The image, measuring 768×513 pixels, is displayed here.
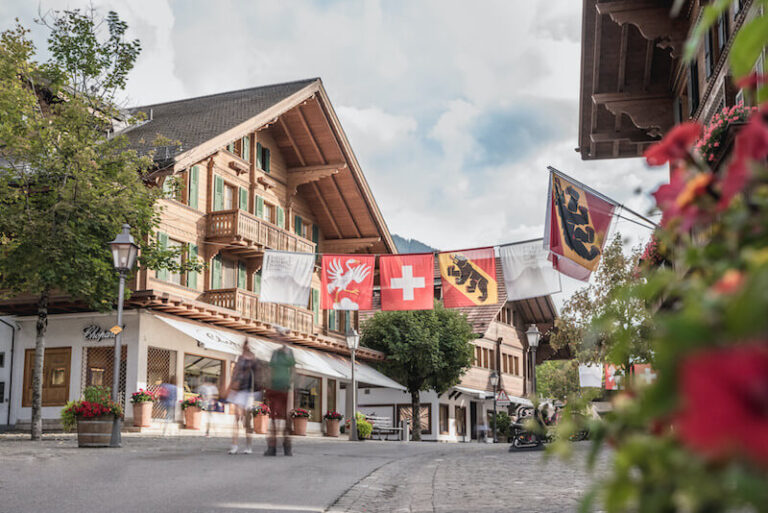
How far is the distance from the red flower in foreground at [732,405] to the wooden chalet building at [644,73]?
418 inches

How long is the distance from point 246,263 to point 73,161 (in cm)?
1207

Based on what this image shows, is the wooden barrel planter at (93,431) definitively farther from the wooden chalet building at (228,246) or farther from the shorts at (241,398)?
the wooden chalet building at (228,246)

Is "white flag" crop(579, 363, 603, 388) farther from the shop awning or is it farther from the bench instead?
the bench

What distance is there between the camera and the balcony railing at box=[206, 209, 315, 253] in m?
28.8

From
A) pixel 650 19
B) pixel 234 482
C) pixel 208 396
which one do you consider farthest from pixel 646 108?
pixel 208 396

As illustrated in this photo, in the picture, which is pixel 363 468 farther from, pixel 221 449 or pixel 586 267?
pixel 586 267

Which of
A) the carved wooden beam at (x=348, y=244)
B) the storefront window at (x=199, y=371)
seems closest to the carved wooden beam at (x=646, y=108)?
the storefront window at (x=199, y=371)

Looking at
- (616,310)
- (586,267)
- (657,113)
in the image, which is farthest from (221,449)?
(616,310)

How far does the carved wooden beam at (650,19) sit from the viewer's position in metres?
14.9

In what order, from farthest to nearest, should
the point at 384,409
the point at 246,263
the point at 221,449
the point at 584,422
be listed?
1. the point at 384,409
2. the point at 246,263
3. the point at 221,449
4. the point at 584,422

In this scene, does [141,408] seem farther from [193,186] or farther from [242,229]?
[193,186]

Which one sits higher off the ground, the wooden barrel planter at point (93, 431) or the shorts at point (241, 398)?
the shorts at point (241, 398)

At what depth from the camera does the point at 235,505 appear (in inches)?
315

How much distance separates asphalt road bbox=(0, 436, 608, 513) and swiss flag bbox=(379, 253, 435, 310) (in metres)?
8.58
